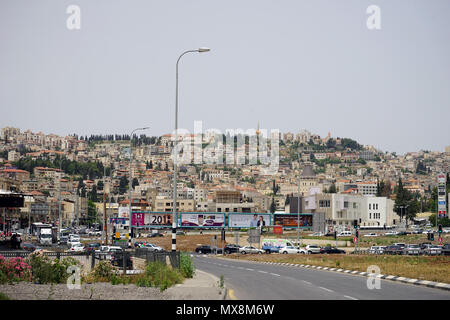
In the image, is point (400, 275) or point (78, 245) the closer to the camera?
point (400, 275)

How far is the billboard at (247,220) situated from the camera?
125188 mm

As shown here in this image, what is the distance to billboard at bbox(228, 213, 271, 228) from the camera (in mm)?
125188

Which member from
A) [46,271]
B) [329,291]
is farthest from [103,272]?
[329,291]

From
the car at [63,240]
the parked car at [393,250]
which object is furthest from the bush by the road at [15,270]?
the car at [63,240]

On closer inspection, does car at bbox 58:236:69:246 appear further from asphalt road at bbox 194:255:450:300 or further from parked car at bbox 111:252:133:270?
asphalt road at bbox 194:255:450:300

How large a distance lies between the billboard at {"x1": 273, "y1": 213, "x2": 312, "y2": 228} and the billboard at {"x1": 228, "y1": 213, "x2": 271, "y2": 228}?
72.6 inches

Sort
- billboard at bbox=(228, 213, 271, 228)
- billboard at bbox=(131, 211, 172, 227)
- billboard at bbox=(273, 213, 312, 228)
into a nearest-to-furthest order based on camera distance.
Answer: billboard at bbox=(131, 211, 172, 227)
billboard at bbox=(228, 213, 271, 228)
billboard at bbox=(273, 213, 312, 228)

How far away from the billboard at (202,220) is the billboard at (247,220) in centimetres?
202

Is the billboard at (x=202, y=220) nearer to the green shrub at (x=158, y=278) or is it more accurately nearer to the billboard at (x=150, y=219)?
the billboard at (x=150, y=219)

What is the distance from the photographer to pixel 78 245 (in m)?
70.1

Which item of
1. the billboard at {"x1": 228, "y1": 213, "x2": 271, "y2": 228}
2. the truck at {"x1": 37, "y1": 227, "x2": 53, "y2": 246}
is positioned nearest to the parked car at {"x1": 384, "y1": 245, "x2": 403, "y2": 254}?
the truck at {"x1": 37, "y1": 227, "x2": 53, "y2": 246}
